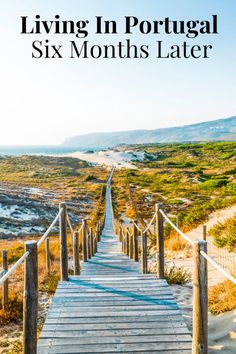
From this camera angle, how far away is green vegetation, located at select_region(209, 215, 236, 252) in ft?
35.1

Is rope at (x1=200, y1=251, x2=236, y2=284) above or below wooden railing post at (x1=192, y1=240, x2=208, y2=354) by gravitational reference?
above

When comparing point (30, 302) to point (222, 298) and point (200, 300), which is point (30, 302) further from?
point (222, 298)

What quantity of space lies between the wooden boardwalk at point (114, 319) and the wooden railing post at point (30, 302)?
0.49 meters

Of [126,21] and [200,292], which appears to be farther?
[126,21]

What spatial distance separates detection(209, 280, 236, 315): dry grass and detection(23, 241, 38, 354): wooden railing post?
3426mm

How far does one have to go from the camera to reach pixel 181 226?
17.1 metres

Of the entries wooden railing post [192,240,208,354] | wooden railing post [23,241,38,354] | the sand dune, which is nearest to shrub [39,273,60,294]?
the sand dune

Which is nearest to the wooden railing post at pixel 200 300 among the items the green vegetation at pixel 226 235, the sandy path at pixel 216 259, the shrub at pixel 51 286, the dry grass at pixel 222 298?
the dry grass at pixel 222 298

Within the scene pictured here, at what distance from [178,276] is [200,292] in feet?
16.8

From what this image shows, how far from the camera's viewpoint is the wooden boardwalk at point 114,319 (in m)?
3.55

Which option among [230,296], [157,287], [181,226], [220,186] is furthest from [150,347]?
[220,186]

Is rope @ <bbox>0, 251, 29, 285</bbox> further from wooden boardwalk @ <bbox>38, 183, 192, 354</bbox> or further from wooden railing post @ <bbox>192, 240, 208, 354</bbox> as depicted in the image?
wooden railing post @ <bbox>192, 240, 208, 354</bbox>

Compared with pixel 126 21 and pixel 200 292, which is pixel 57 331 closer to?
pixel 200 292

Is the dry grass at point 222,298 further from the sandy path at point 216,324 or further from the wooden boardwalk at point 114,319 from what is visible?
the wooden boardwalk at point 114,319
